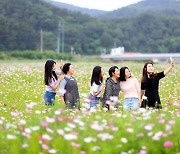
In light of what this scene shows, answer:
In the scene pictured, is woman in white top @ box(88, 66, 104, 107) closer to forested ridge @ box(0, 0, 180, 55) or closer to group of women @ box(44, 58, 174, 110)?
group of women @ box(44, 58, 174, 110)

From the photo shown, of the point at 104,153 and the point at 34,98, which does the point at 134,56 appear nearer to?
the point at 34,98

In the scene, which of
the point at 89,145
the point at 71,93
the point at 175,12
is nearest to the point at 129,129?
the point at 89,145

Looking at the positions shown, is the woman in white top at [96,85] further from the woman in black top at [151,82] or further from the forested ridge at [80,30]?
the forested ridge at [80,30]

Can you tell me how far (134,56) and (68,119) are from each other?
231 feet

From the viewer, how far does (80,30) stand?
9594 centimetres

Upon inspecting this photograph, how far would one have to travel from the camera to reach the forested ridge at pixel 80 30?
7525 centimetres

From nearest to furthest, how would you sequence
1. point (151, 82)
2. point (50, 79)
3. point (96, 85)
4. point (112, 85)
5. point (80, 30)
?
1. point (112, 85)
2. point (96, 85)
3. point (151, 82)
4. point (50, 79)
5. point (80, 30)

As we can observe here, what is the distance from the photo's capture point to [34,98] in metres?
11.8

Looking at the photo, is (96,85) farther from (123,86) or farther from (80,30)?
(80,30)

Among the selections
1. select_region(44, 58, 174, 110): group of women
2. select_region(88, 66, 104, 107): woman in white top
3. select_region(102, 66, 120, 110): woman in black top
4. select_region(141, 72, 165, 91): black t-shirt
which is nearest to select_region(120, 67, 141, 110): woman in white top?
select_region(44, 58, 174, 110): group of women

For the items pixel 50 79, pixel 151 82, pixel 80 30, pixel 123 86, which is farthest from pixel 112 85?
pixel 80 30

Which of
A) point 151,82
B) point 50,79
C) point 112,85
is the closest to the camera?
point 112,85

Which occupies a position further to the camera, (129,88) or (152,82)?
(152,82)

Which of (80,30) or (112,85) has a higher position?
(80,30)
